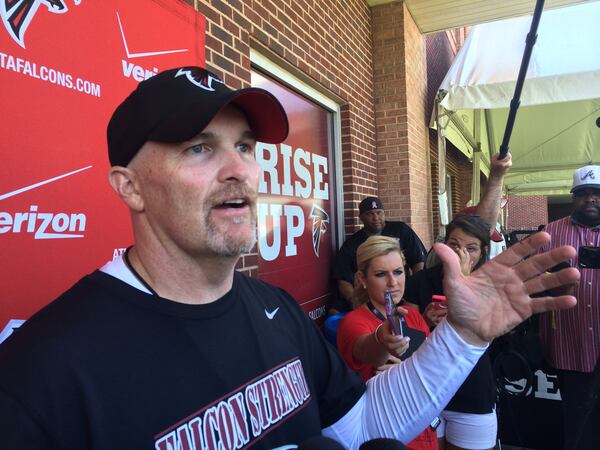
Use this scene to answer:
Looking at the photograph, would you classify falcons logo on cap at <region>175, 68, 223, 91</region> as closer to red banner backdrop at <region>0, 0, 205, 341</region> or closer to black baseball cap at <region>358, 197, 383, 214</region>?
red banner backdrop at <region>0, 0, 205, 341</region>

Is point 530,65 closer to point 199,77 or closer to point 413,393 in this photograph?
point 413,393

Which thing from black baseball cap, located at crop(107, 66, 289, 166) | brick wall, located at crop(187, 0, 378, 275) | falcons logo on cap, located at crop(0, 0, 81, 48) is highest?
brick wall, located at crop(187, 0, 378, 275)

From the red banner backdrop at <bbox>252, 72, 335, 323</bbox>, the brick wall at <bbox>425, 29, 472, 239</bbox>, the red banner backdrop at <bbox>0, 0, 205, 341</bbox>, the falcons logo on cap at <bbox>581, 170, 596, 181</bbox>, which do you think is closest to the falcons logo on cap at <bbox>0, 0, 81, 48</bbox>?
the red banner backdrop at <bbox>0, 0, 205, 341</bbox>

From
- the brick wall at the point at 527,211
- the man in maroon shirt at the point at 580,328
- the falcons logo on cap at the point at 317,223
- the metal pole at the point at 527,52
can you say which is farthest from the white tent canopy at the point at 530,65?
the brick wall at the point at 527,211

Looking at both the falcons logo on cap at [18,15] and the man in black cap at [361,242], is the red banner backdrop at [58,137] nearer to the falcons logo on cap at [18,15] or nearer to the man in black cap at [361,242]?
the falcons logo on cap at [18,15]

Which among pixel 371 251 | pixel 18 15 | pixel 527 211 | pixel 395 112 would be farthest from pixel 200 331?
pixel 527 211

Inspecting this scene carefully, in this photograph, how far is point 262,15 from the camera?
→ 122 inches

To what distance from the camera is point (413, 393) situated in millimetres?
1338

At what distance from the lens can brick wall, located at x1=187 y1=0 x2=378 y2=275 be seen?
2.66m

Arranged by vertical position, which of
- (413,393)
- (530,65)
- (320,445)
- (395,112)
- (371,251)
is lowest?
(413,393)

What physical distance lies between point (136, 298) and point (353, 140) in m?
4.07

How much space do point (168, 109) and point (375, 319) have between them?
1.60m

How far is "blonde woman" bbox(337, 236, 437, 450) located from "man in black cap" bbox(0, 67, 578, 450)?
0.44 m

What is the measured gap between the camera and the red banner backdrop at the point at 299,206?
3506 mm
